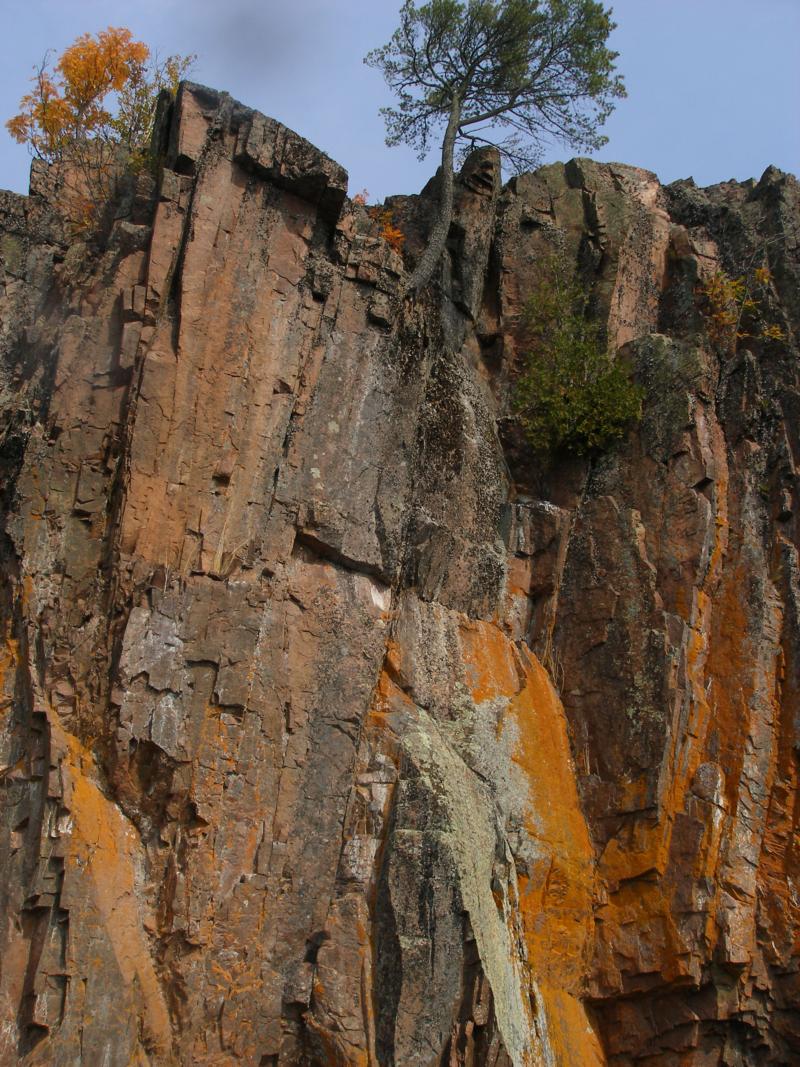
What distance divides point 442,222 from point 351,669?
882 cm

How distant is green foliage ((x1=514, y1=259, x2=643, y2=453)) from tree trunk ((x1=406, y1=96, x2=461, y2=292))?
205 centimetres

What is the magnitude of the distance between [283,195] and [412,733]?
7.89 meters

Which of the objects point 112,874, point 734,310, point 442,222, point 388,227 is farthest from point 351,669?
point 734,310

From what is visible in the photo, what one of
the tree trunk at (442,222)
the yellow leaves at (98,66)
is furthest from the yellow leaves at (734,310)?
the yellow leaves at (98,66)

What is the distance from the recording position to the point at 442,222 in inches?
777

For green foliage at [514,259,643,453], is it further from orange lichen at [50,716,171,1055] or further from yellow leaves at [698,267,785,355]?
orange lichen at [50,716,171,1055]

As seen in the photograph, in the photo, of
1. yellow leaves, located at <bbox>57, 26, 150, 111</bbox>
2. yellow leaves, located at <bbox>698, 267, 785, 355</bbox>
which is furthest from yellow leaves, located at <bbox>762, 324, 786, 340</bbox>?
yellow leaves, located at <bbox>57, 26, 150, 111</bbox>

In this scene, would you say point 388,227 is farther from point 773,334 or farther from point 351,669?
point 351,669

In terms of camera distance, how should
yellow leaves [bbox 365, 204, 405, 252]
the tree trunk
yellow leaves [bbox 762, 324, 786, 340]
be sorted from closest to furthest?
the tree trunk < yellow leaves [bbox 762, 324, 786, 340] < yellow leaves [bbox 365, 204, 405, 252]

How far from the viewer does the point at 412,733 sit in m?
14.6

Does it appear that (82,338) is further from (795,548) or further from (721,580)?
(795,548)

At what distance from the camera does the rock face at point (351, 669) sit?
12.7m

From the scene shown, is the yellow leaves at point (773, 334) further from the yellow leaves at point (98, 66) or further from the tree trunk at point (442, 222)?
the yellow leaves at point (98, 66)

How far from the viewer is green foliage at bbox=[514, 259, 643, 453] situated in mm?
18531
